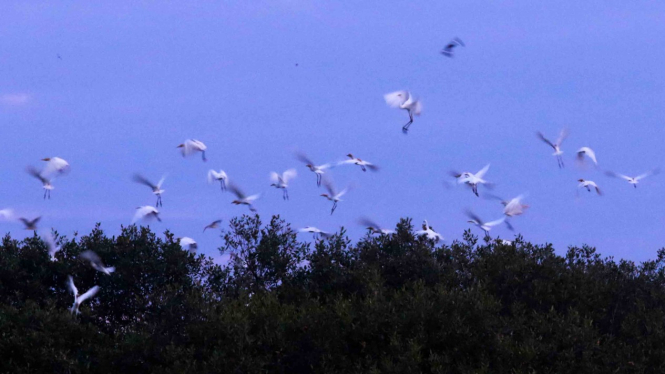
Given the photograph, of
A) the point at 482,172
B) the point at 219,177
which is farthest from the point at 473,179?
the point at 219,177

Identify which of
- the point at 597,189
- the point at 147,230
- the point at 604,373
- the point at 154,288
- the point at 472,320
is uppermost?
the point at 597,189

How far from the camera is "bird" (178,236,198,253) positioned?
58.6 ft

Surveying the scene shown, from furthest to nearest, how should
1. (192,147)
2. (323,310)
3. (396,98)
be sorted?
(192,147)
(396,98)
(323,310)

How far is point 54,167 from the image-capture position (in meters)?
20.6

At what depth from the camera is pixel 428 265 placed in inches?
706

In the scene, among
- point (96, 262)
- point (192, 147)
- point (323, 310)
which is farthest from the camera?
point (192, 147)

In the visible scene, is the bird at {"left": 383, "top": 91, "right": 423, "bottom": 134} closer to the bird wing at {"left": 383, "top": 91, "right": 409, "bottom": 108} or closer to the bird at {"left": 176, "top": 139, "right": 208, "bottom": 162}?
the bird wing at {"left": 383, "top": 91, "right": 409, "bottom": 108}

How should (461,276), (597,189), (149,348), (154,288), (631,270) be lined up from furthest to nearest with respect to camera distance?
(597,189), (631,270), (461,276), (154,288), (149,348)

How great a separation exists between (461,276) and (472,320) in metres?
3.60

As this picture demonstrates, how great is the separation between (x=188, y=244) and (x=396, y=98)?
20.1ft

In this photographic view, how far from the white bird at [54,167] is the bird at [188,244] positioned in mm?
4902

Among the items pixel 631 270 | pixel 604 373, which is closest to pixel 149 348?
pixel 604 373

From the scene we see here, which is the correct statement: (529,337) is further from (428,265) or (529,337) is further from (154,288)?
(154,288)

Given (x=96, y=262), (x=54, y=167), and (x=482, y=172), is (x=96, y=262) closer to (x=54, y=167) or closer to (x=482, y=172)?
(x=54, y=167)
